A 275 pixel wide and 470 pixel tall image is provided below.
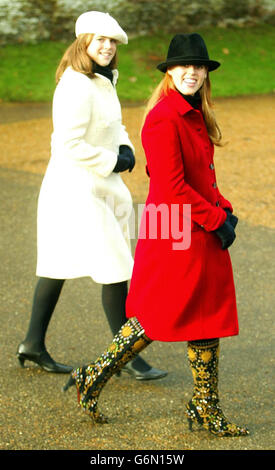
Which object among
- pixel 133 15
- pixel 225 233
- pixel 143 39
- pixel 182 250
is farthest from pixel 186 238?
pixel 133 15

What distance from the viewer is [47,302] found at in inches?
176

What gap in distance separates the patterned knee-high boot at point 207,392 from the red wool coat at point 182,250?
10 cm

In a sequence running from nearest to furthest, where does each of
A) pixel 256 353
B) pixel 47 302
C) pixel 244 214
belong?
pixel 47 302 < pixel 256 353 < pixel 244 214

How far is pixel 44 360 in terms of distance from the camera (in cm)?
451

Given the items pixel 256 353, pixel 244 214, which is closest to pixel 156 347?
pixel 256 353

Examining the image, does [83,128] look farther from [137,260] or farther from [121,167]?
[137,260]

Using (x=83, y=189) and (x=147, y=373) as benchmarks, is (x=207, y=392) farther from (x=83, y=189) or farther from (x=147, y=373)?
(x=83, y=189)

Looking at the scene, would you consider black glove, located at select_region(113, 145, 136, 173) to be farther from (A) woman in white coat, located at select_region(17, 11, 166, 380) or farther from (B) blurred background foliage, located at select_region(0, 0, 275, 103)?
(B) blurred background foliage, located at select_region(0, 0, 275, 103)

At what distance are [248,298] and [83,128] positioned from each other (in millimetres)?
2031

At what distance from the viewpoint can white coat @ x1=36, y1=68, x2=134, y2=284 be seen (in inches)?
166

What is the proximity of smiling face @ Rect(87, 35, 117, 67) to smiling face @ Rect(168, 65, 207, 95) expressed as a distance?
0.71 meters

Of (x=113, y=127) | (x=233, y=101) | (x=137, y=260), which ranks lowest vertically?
(x=233, y=101)
